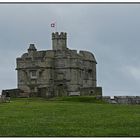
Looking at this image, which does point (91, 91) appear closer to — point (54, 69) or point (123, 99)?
point (54, 69)

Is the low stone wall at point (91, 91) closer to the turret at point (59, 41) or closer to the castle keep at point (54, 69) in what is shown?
the castle keep at point (54, 69)

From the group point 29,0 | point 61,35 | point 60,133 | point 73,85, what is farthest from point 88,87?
point 60,133

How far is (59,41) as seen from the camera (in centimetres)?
8831

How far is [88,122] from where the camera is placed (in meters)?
26.4

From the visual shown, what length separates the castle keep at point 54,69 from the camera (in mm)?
86625

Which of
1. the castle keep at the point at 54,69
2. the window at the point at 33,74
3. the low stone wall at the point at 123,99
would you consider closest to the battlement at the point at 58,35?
the castle keep at the point at 54,69

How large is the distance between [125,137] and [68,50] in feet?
220

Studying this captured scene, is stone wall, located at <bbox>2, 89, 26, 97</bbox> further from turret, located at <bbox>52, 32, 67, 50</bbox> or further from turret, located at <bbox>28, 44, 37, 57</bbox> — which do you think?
turret, located at <bbox>52, 32, 67, 50</bbox>

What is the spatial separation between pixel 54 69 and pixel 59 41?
4.31 m

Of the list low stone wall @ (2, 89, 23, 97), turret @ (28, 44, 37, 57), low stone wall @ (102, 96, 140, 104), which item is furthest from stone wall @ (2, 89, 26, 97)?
low stone wall @ (102, 96, 140, 104)

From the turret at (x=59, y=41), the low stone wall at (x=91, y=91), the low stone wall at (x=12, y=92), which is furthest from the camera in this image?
the turret at (x=59, y=41)

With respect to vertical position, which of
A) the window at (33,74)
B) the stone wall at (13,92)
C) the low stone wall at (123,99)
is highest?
the window at (33,74)

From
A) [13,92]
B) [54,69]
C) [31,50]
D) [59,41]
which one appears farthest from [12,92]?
[59,41]

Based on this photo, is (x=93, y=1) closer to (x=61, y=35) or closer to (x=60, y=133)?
(x=60, y=133)
